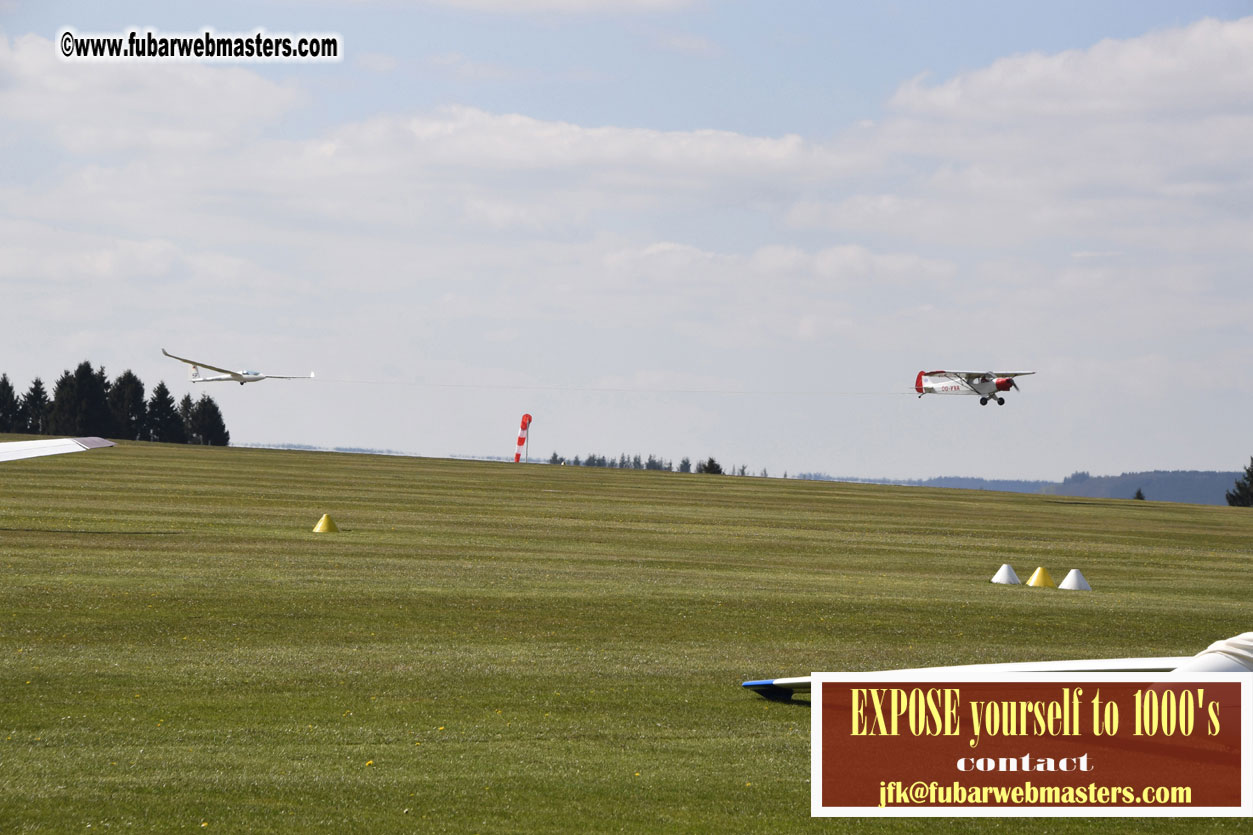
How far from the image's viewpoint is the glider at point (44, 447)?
24.3m

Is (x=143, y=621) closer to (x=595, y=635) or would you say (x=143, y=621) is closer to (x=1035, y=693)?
(x=595, y=635)

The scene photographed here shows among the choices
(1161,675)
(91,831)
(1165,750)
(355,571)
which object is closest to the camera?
(91,831)

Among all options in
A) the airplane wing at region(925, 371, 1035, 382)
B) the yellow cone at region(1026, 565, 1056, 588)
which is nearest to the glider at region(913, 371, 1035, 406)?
the airplane wing at region(925, 371, 1035, 382)

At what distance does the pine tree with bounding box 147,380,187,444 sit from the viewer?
130250mm

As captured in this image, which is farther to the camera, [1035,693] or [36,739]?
[1035,693]

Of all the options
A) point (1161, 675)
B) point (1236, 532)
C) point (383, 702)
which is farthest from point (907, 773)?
point (1236, 532)

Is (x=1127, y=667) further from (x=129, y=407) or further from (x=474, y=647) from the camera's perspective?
(x=129, y=407)

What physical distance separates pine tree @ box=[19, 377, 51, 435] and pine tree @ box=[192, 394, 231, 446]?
15800 millimetres

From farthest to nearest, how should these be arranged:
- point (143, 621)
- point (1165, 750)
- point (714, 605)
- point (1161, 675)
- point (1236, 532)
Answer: point (1236, 532) < point (714, 605) < point (143, 621) < point (1161, 675) < point (1165, 750)

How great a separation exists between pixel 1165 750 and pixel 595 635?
26.1 ft

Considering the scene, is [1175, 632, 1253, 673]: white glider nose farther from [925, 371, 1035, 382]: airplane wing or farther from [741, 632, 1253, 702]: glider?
[925, 371, 1035, 382]: airplane wing

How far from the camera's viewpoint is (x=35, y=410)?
433 ft

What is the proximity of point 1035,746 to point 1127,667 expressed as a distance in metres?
2.49

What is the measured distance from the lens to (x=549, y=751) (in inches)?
418
